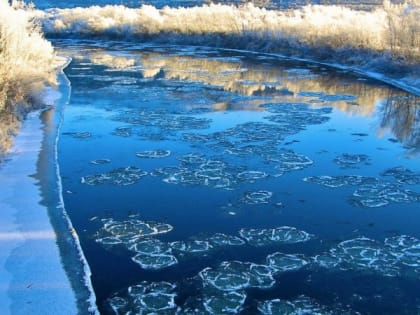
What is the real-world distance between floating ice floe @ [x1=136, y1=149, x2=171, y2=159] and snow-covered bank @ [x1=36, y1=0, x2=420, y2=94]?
904cm

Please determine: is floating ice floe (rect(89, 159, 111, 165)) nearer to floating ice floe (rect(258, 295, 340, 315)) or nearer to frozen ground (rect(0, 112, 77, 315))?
frozen ground (rect(0, 112, 77, 315))

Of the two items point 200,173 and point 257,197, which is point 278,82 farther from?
point 257,197

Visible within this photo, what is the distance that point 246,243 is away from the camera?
21.6ft

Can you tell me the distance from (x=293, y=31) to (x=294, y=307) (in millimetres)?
22443

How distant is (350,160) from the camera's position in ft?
31.7

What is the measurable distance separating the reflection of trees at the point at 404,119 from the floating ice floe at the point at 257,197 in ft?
12.2

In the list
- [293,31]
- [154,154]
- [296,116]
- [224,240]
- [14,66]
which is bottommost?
[224,240]

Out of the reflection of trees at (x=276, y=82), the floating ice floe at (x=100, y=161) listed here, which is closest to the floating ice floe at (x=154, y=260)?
the floating ice floe at (x=100, y=161)

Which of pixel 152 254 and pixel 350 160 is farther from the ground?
pixel 350 160

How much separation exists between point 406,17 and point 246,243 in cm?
1511

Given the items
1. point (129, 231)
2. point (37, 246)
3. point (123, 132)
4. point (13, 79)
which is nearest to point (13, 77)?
point (13, 79)

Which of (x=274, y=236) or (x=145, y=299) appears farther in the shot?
(x=274, y=236)

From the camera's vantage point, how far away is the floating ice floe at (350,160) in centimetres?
945

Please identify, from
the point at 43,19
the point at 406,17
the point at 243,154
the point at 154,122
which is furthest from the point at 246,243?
the point at 43,19
